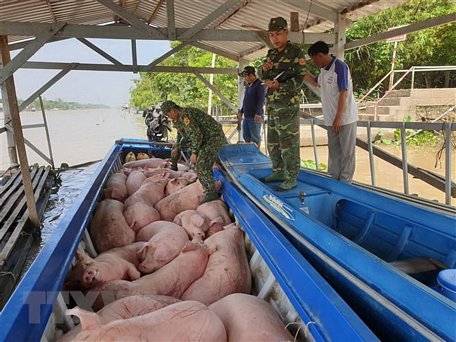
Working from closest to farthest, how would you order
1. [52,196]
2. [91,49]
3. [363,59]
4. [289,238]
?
[289,238]
[52,196]
[91,49]
[363,59]

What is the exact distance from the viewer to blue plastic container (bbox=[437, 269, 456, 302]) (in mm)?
1368

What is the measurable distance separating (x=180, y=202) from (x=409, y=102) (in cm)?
1372

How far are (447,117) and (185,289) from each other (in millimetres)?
→ 14289

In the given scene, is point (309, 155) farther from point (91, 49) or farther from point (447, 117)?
point (91, 49)

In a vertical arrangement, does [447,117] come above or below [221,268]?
above

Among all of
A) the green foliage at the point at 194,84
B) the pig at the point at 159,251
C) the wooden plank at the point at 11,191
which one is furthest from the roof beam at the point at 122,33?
the green foliage at the point at 194,84

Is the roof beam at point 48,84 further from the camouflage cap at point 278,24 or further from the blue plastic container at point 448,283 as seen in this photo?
the blue plastic container at point 448,283

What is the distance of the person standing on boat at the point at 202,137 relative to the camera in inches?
176

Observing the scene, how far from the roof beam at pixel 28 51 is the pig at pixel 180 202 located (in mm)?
2792

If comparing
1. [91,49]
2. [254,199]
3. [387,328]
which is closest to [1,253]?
[254,199]

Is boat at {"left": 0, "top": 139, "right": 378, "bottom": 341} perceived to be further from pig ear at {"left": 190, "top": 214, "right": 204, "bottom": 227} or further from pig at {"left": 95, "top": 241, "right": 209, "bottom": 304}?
pig ear at {"left": 190, "top": 214, "right": 204, "bottom": 227}

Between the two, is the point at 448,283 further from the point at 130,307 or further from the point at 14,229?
the point at 14,229

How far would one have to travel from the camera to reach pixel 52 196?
7.89 m

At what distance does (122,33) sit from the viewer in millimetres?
5434
